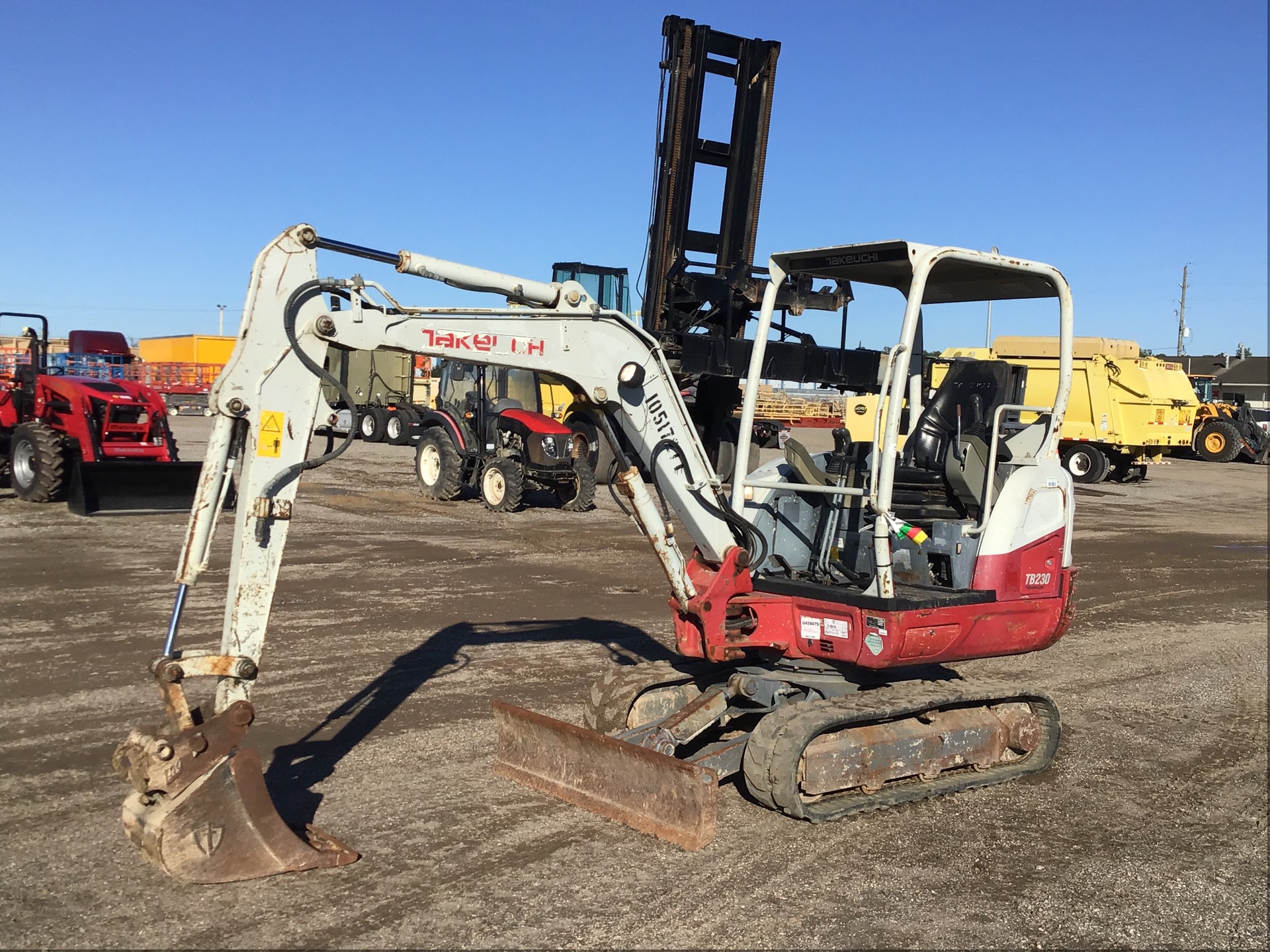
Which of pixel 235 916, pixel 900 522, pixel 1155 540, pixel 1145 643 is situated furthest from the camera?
pixel 1155 540

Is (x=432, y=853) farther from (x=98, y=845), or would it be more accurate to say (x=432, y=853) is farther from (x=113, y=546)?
(x=113, y=546)

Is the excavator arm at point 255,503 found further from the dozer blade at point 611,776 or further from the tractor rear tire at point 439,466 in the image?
A: the tractor rear tire at point 439,466

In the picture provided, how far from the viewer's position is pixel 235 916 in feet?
13.8

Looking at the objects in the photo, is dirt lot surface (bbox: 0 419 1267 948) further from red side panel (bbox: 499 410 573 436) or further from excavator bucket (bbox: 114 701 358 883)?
red side panel (bbox: 499 410 573 436)

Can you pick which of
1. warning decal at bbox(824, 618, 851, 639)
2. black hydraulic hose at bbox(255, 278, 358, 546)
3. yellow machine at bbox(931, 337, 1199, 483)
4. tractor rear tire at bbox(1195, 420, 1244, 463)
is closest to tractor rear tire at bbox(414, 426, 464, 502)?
warning decal at bbox(824, 618, 851, 639)

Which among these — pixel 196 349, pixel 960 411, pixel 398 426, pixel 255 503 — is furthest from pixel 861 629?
pixel 196 349

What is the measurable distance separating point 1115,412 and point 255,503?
26935 millimetres

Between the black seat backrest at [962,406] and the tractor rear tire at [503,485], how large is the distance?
10.4 m

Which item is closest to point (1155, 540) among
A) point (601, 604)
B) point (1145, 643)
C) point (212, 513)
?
point (1145, 643)

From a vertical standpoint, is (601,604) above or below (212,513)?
below

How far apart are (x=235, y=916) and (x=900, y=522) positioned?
10.7 ft

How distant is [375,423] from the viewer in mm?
30078

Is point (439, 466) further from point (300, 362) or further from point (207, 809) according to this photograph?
point (207, 809)

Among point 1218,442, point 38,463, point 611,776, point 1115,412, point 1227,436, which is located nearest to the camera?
point 611,776
